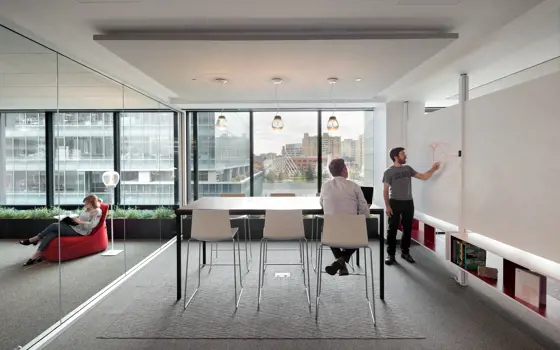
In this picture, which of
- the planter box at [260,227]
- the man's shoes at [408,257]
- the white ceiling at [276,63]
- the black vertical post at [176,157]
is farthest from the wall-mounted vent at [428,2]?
the black vertical post at [176,157]

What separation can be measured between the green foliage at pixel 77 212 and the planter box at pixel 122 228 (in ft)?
0.12

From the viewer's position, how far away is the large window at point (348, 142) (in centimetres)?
680

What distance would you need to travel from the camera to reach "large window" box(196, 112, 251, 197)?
6.84m

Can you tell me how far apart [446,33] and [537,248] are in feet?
6.38

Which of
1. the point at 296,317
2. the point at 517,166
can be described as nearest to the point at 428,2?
the point at 517,166

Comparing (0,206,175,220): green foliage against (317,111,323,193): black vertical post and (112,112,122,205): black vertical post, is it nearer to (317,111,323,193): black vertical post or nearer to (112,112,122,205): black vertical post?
(112,112,122,205): black vertical post

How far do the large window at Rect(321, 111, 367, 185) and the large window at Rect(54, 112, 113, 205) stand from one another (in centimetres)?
426

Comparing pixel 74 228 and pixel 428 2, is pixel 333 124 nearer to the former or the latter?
pixel 428 2

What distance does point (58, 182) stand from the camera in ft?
9.71

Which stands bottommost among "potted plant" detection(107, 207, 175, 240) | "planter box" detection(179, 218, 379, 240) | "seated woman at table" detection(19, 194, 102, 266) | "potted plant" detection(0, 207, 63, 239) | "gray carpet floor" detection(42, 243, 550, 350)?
"gray carpet floor" detection(42, 243, 550, 350)

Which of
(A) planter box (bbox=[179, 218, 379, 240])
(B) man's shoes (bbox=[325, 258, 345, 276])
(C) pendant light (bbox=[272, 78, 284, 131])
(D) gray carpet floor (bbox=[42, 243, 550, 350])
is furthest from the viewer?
(A) planter box (bbox=[179, 218, 379, 240])

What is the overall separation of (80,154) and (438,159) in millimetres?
4223

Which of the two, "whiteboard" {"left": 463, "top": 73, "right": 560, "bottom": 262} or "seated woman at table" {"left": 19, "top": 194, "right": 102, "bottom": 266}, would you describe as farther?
"seated woman at table" {"left": 19, "top": 194, "right": 102, "bottom": 266}

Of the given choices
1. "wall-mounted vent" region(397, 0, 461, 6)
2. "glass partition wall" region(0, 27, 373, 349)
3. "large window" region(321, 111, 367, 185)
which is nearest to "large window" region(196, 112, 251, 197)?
"glass partition wall" region(0, 27, 373, 349)
